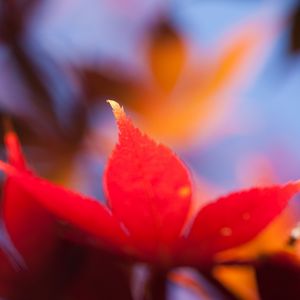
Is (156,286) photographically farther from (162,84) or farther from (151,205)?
(162,84)

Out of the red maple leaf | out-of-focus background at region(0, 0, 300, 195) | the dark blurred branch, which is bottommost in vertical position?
the dark blurred branch

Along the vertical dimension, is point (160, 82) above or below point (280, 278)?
above

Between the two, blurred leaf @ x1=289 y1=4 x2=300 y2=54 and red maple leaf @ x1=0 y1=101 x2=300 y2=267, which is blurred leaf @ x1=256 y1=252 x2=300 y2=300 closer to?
red maple leaf @ x1=0 y1=101 x2=300 y2=267

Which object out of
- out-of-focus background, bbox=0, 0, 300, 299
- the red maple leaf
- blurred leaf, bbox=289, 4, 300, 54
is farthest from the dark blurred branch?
blurred leaf, bbox=289, 4, 300, 54

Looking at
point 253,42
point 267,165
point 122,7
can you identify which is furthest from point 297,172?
point 122,7

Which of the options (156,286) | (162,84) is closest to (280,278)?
(156,286)

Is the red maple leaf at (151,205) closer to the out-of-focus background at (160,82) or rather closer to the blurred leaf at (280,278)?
the blurred leaf at (280,278)

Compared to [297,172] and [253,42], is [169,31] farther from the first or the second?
[297,172]

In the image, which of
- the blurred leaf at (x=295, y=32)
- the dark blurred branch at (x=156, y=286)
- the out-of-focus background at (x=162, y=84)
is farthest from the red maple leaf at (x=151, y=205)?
the blurred leaf at (x=295, y=32)
